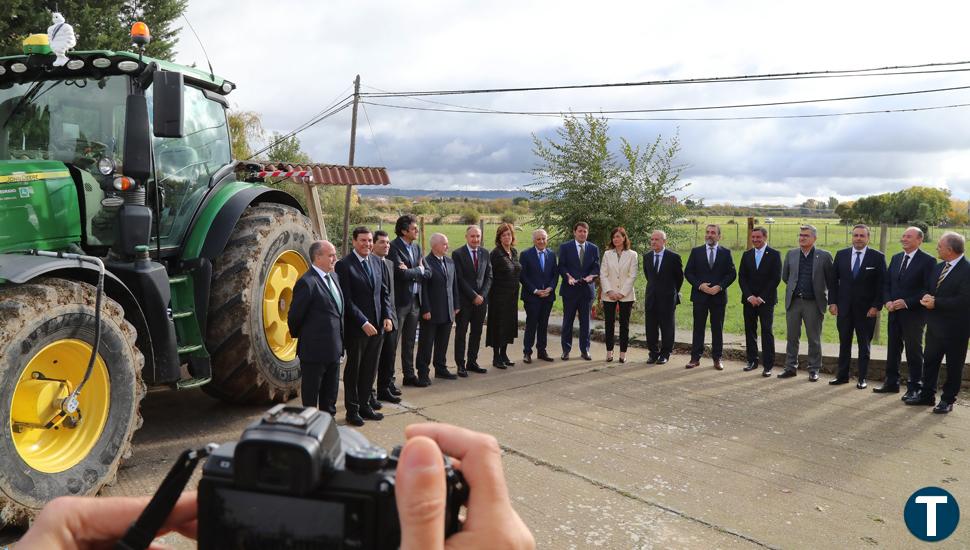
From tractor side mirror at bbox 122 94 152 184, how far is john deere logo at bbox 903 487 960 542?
16.6 feet

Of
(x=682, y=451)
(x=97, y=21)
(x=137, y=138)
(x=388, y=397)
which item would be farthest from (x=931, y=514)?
(x=97, y=21)

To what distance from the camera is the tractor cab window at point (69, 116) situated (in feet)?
15.5

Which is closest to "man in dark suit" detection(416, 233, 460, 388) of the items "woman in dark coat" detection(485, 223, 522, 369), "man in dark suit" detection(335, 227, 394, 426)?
"woman in dark coat" detection(485, 223, 522, 369)

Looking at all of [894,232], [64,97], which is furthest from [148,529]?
[894,232]

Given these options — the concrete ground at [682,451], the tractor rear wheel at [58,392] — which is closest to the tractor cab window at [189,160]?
the tractor rear wheel at [58,392]

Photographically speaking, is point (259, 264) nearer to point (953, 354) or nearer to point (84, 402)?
point (84, 402)

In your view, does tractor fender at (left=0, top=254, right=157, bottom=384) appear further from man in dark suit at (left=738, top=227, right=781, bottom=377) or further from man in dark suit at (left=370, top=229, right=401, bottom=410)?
man in dark suit at (left=738, top=227, right=781, bottom=377)

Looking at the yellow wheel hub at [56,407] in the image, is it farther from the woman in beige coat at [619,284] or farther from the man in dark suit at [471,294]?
the woman in beige coat at [619,284]

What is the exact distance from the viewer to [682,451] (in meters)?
5.37

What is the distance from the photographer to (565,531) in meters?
3.96

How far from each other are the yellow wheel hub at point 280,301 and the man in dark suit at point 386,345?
0.72m

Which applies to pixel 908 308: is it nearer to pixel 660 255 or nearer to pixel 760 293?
pixel 760 293

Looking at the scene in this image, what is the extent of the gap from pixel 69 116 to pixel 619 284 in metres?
6.25

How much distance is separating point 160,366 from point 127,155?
135 centimetres
